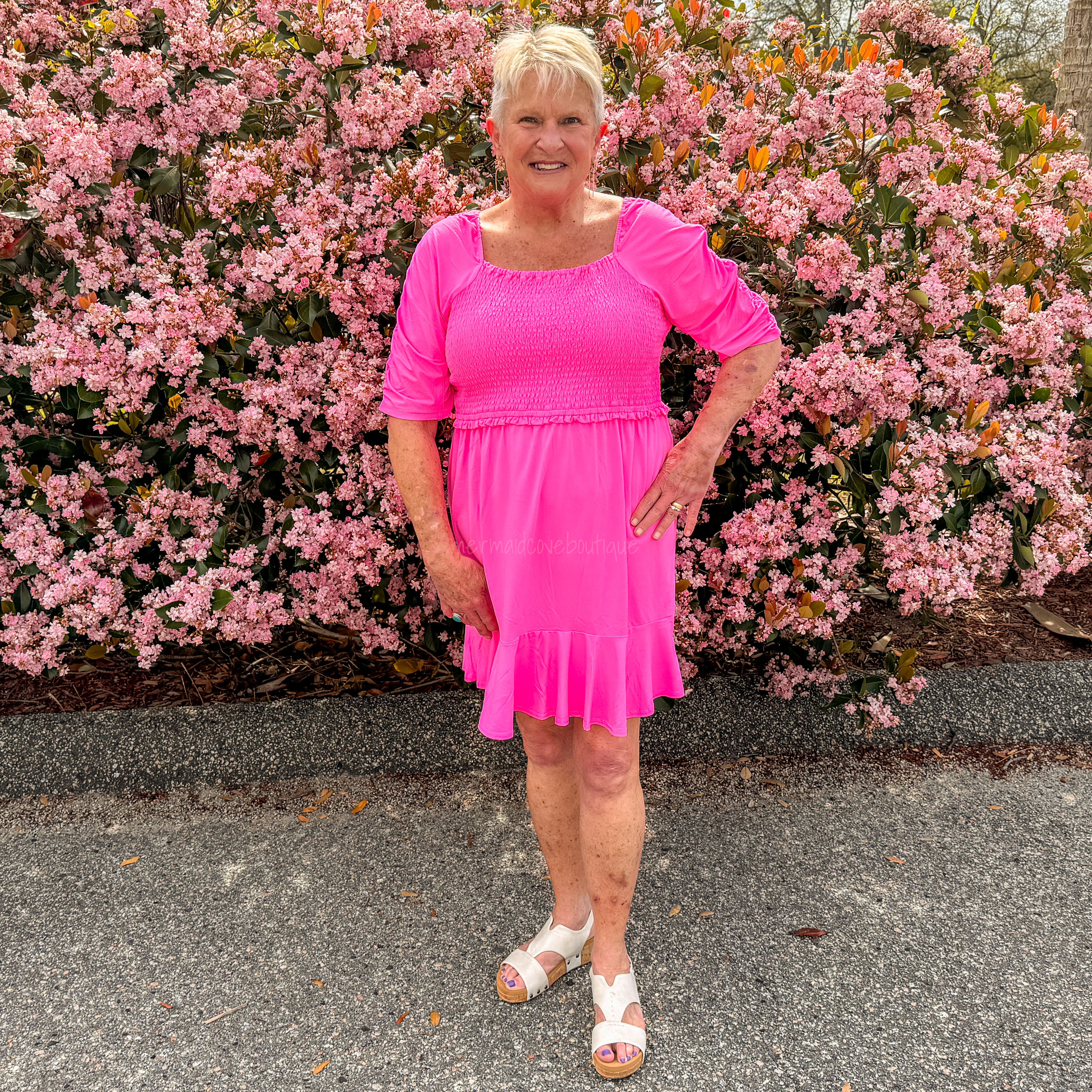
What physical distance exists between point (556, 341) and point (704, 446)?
0.43 metres

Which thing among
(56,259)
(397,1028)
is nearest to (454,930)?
(397,1028)

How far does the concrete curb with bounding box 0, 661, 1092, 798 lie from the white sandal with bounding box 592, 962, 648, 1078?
106 cm

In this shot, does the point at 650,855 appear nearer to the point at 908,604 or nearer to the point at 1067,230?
the point at 908,604

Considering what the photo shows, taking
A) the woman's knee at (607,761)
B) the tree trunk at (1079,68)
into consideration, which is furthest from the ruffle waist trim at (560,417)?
the tree trunk at (1079,68)

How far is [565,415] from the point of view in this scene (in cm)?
177

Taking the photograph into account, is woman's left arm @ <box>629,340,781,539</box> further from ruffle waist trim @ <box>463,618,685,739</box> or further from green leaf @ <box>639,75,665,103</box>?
green leaf @ <box>639,75,665,103</box>

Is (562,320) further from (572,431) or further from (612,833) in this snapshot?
(612,833)

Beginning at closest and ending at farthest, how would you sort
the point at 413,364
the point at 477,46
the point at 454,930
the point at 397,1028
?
the point at 413,364 < the point at 397,1028 < the point at 454,930 < the point at 477,46

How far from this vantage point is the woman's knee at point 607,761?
6.26ft

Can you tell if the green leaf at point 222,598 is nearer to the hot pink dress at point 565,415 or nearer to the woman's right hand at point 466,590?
the woman's right hand at point 466,590

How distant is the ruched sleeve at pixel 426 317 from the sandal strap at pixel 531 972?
1.44 meters

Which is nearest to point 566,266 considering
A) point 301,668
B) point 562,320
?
point 562,320

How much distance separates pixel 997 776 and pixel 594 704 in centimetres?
187

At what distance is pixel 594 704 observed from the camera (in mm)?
1866
